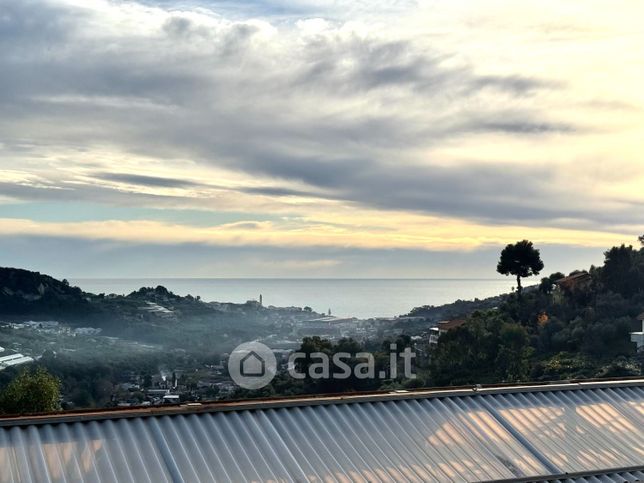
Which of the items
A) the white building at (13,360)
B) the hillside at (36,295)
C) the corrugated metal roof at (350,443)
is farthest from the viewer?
the hillside at (36,295)

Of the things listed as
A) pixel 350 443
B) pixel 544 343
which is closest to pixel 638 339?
pixel 544 343

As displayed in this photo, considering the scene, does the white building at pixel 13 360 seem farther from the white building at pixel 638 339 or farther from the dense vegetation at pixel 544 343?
the white building at pixel 638 339

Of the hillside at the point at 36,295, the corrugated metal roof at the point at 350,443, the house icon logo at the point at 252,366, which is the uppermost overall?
the hillside at the point at 36,295

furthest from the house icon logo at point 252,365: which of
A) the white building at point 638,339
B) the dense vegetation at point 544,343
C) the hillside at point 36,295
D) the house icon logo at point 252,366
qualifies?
the hillside at point 36,295

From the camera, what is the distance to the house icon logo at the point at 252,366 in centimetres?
3209

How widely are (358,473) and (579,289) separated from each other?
39.9 m

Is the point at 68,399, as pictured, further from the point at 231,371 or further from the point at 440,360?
the point at 440,360

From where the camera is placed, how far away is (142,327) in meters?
49.0

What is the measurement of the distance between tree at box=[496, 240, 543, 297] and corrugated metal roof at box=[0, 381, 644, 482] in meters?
38.8

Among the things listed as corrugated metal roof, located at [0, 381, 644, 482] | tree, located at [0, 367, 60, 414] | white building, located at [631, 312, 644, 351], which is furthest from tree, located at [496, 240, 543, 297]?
corrugated metal roof, located at [0, 381, 644, 482]

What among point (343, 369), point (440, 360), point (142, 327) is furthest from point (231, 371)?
point (142, 327)

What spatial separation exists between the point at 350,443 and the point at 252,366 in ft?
88.1

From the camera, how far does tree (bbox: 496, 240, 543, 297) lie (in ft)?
161

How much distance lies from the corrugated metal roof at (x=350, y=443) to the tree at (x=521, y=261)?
38821 millimetres
